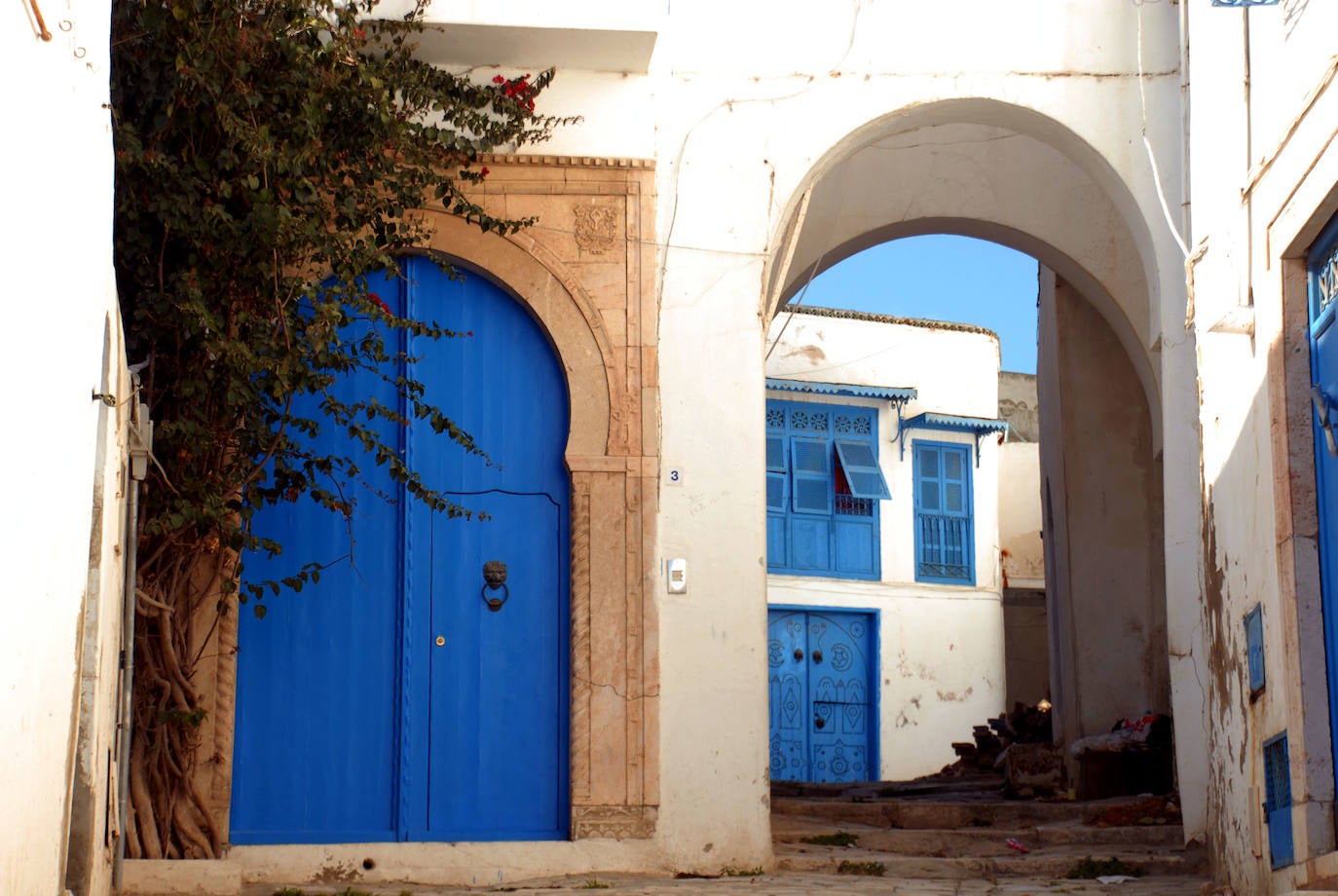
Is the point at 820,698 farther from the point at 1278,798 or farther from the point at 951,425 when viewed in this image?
the point at 1278,798

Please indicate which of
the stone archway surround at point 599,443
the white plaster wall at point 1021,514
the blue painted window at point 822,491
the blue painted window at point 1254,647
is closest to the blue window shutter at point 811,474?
the blue painted window at point 822,491

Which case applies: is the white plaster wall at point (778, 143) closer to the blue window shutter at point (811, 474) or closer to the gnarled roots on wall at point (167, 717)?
the gnarled roots on wall at point (167, 717)

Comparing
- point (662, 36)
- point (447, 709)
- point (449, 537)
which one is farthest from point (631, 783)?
point (662, 36)

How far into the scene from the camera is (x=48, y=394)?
14.5ft

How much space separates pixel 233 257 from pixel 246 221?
0.24 m

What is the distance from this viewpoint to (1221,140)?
7004 mm

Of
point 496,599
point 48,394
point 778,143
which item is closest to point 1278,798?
point 496,599

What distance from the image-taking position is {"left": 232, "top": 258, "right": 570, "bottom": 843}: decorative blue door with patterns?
7.75 meters

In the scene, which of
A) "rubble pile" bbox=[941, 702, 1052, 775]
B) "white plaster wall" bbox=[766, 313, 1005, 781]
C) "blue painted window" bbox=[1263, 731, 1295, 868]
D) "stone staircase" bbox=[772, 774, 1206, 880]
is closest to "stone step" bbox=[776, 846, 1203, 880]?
"stone staircase" bbox=[772, 774, 1206, 880]

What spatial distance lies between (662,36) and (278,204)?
2.41m

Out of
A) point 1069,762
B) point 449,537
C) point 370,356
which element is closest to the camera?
point 370,356

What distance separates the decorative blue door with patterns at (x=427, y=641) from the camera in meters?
7.75

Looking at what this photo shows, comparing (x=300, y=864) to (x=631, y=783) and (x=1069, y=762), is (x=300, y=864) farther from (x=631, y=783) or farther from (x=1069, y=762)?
(x=1069, y=762)

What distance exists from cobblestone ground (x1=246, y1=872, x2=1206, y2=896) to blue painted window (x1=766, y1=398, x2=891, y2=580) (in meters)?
9.63
